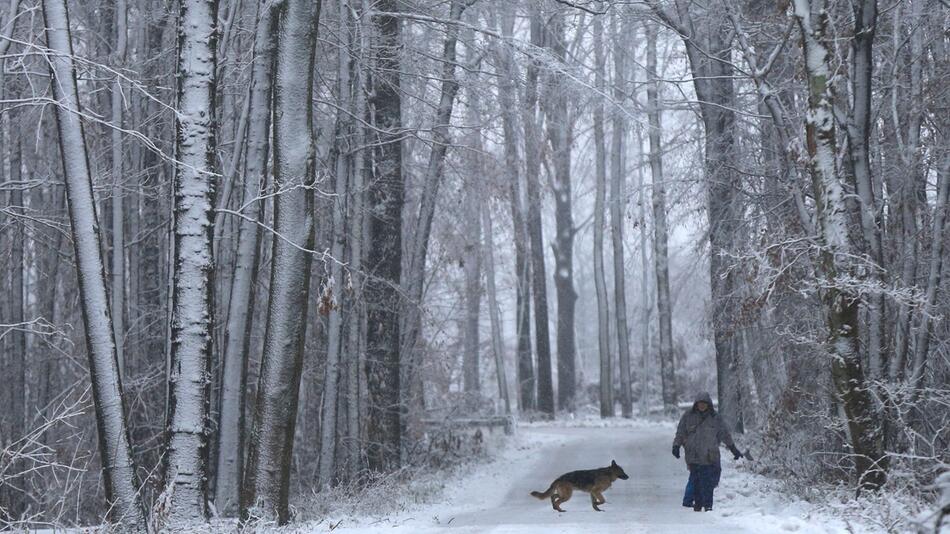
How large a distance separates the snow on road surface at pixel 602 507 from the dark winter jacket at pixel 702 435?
682 mm

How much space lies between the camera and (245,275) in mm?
12836

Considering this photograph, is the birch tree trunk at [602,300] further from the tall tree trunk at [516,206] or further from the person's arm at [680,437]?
the person's arm at [680,437]

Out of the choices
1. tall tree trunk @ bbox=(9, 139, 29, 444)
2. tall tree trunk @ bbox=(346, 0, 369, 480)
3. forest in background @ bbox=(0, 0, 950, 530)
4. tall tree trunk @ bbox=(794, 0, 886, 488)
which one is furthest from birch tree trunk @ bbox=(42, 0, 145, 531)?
tall tree trunk @ bbox=(9, 139, 29, 444)

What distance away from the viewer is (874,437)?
1152 cm

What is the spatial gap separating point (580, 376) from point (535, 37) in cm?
2120

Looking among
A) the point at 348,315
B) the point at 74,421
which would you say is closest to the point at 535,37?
the point at 348,315

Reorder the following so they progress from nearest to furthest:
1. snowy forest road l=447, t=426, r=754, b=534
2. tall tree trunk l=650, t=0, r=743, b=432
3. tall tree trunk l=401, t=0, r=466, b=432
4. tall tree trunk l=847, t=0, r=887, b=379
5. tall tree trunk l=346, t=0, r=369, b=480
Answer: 1. snowy forest road l=447, t=426, r=754, b=534
2. tall tree trunk l=847, t=0, r=887, b=379
3. tall tree trunk l=346, t=0, r=369, b=480
4. tall tree trunk l=650, t=0, r=743, b=432
5. tall tree trunk l=401, t=0, r=466, b=432

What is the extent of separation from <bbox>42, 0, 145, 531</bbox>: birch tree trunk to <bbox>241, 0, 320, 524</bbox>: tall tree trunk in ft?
5.04

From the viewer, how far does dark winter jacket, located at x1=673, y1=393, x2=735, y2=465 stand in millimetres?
13500

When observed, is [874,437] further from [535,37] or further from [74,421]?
[535,37]

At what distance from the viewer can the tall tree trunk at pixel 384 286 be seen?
17.7 meters

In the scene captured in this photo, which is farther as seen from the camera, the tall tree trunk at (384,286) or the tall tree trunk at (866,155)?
the tall tree trunk at (384,286)

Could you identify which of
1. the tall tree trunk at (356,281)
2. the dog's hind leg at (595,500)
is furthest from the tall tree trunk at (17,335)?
the dog's hind leg at (595,500)

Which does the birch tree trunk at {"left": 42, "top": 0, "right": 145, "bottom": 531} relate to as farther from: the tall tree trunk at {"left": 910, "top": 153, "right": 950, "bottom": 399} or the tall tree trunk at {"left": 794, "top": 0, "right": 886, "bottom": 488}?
the tall tree trunk at {"left": 910, "top": 153, "right": 950, "bottom": 399}
